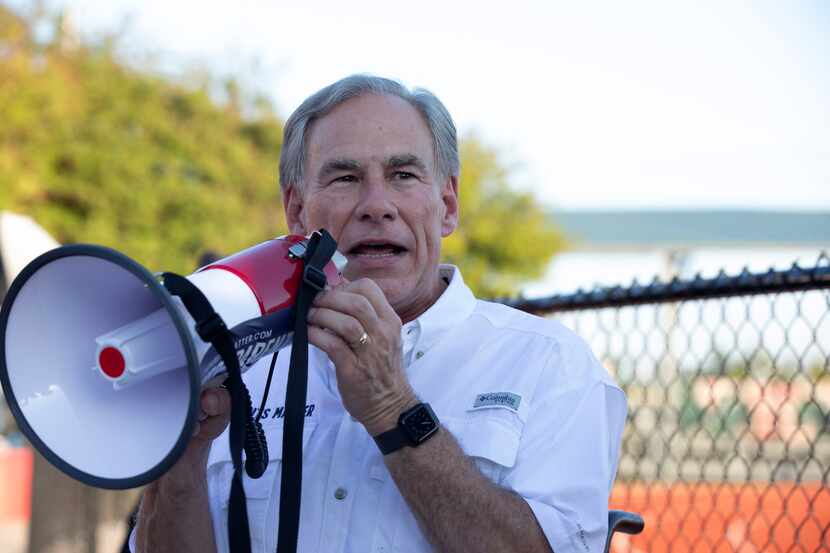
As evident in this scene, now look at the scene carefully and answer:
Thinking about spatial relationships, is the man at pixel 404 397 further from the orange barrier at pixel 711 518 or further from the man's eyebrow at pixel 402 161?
the orange barrier at pixel 711 518

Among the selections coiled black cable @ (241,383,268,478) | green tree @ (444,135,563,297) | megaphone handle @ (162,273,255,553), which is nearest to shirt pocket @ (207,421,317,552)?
megaphone handle @ (162,273,255,553)

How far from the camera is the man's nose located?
2.30 metres

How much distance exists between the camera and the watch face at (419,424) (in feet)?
6.15

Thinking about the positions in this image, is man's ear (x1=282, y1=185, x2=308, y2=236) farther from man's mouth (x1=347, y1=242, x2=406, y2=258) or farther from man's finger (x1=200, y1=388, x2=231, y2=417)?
man's finger (x1=200, y1=388, x2=231, y2=417)

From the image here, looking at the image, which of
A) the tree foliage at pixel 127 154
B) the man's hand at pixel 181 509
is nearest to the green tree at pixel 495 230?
the tree foliage at pixel 127 154

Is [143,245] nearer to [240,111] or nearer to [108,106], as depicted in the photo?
[108,106]

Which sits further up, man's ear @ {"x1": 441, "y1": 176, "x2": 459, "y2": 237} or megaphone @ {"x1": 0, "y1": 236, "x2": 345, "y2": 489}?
man's ear @ {"x1": 441, "y1": 176, "x2": 459, "y2": 237}

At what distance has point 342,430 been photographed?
226 centimetres

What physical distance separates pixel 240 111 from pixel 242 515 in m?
18.7

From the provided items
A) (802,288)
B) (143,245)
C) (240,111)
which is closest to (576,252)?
(240,111)

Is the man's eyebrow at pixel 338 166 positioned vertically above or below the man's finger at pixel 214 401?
above

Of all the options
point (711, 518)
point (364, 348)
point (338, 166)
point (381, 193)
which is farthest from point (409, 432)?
point (711, 518)

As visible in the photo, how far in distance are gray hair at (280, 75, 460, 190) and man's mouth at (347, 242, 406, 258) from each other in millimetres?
285

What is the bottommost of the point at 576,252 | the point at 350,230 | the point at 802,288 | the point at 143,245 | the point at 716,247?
the point at 802,288
